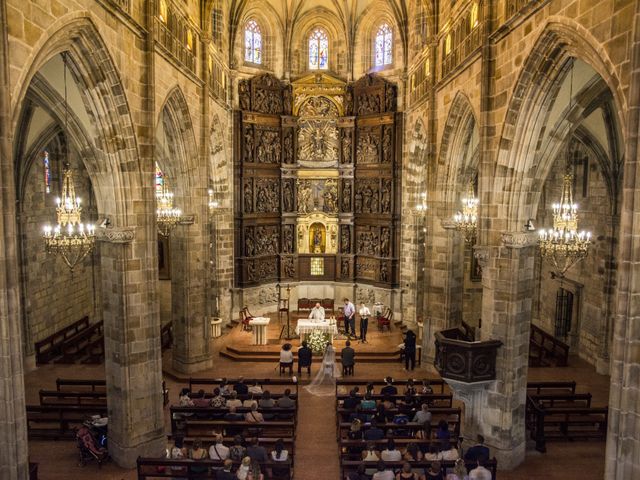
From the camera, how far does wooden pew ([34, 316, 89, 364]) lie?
68.6ft

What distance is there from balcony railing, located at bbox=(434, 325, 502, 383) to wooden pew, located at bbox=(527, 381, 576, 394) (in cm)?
436

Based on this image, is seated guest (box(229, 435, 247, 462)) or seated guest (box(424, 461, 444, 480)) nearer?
seated guest (box(424, 461, 444, 480))

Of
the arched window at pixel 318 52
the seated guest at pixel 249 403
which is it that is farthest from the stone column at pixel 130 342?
the arched window at pixel 318 52

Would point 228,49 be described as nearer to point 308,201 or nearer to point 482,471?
point 308,201

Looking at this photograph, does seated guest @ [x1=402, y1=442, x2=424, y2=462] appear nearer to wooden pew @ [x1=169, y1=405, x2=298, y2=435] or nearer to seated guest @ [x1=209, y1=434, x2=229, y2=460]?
wooden pew @ [x1=169, y1=405, x2=298, y2=435]

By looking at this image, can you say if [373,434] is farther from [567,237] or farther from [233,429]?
[567,237]

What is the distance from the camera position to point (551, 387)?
16.9 meters

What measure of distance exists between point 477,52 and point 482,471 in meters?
10.4

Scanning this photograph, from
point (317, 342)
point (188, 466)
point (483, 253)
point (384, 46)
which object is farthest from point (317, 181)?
point (188, 466)

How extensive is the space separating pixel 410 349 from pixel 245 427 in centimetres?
833

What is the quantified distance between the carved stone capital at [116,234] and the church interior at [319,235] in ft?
0.21

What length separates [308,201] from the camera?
28.9 meters

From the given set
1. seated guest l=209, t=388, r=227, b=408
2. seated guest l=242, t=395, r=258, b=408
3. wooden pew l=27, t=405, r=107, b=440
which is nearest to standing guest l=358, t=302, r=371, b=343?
seated guest l=242, t=395, r=258, b=408

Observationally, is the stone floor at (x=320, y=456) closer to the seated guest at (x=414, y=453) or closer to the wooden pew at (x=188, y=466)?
the wooden pew at (x=188, y=466)
